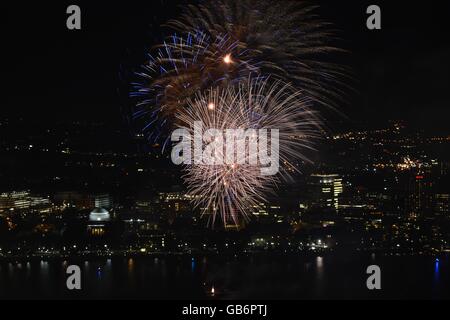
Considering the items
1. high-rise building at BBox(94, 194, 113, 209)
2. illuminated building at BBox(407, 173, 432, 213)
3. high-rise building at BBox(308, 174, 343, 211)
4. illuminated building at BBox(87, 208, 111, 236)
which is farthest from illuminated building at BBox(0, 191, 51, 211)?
illuminated building at BBox(407, 173, 432, 213)

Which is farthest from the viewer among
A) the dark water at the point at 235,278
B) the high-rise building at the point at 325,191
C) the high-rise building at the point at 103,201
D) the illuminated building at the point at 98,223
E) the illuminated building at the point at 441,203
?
the high-rise building at the point at 103,201

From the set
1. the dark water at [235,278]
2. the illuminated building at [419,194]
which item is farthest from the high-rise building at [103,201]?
the illuminated building at [419,194]

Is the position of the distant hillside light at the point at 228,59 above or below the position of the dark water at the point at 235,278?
above

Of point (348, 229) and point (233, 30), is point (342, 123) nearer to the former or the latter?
point (348, 229)

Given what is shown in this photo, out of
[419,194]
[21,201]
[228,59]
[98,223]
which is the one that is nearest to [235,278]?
[98,223]

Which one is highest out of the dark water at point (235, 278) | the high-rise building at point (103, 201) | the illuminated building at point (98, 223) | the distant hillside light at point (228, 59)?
the distant hillside light at point (228, 59)

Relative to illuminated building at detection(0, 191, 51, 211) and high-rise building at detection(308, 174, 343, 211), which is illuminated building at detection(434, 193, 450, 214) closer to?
high-rise building at detection(308, 174, 343, 211)

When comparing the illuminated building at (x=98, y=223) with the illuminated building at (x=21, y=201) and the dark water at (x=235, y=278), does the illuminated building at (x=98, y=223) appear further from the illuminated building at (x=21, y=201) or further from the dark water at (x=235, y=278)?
the illuminated building at (x=21, y=201)
